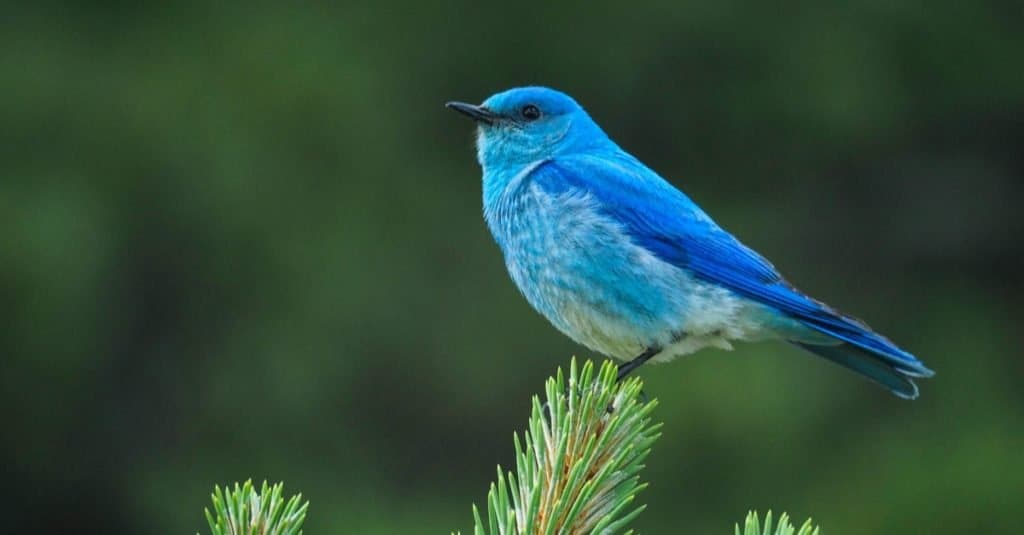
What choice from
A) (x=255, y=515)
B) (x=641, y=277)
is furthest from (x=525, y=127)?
(x=255, y=515)

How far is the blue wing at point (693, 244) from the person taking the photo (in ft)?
12.5

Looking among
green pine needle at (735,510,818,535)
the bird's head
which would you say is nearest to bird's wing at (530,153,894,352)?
the bird's head

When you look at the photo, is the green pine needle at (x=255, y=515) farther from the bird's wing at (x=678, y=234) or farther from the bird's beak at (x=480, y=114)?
the bird's beak at (x=480, y=114)

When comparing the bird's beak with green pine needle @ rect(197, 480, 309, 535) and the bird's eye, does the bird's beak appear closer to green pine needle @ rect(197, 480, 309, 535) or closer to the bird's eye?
the bird's eye

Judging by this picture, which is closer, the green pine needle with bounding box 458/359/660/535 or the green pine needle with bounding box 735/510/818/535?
the green pine needle with bounding box 735/510/818/535

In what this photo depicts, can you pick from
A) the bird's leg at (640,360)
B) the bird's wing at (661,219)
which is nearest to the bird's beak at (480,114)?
the bird's wing at (661,219)

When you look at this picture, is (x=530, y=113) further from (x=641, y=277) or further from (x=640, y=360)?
(x=640, y=360)

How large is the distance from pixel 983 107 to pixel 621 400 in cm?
706

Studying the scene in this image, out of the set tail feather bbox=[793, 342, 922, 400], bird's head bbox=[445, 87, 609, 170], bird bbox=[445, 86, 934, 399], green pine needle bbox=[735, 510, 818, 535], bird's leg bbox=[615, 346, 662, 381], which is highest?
bird's head bbox=[445, 87, 609, 170]

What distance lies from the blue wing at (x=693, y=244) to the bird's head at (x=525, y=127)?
18cm

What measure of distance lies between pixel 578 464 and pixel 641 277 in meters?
1.64

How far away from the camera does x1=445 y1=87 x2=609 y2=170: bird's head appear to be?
14.1 feet

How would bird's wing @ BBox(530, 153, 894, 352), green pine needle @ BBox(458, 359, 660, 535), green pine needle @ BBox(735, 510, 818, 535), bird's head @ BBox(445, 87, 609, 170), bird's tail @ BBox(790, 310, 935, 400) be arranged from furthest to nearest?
bird's head @ BBox(445, 87, 609, 170) → bird's wing @ BBox(530, 153, 894, 352) → bird's tail @ BBox(790, 310, 935, 400) → green pine needle @ BBox(458, 359, 660, 535) → green pine needle @ BBox(735, 510, 818, 535)

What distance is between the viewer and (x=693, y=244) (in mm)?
4023
